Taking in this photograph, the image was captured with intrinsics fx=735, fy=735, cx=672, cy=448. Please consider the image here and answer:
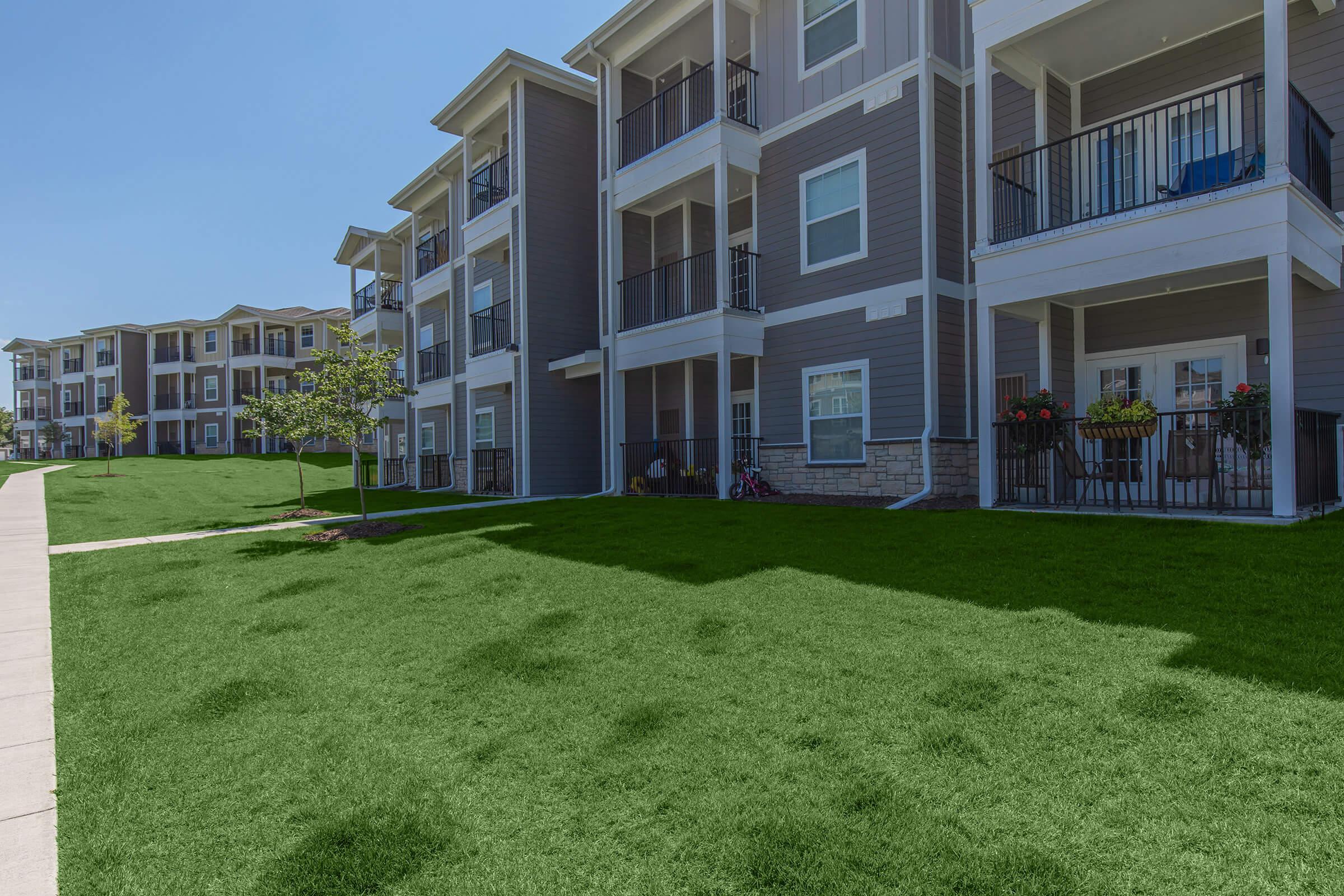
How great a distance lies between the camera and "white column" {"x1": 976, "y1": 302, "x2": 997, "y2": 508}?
945 cm

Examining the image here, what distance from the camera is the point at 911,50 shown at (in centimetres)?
1136

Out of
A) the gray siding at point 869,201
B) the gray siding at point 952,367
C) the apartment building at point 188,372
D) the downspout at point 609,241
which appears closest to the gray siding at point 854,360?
the gray siding at point 952,367

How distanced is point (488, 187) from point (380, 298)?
388 inches

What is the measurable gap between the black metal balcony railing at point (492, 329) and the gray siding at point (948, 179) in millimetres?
10367

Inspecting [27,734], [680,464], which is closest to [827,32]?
[680,464]

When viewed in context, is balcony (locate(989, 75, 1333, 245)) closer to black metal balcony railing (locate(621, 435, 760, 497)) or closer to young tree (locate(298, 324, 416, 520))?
black metal balcony railing (locate(621, 435, 760, 497))

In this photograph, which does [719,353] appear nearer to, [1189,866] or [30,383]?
[1189,866]

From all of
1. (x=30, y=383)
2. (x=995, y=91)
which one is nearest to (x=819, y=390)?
(x=995, y=91)

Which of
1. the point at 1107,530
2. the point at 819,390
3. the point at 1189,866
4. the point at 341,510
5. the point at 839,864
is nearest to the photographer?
the point at 1189,866

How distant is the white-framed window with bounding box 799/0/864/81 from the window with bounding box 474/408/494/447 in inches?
480

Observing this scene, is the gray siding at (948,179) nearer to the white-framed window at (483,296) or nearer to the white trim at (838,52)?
the white trim at (838,52)

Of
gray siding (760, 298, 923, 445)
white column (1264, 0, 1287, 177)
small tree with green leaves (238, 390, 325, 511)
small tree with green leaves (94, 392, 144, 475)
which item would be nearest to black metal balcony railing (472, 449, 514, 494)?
small tree with green leaves (238, 390, 325, 511)

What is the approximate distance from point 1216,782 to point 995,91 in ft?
37.1

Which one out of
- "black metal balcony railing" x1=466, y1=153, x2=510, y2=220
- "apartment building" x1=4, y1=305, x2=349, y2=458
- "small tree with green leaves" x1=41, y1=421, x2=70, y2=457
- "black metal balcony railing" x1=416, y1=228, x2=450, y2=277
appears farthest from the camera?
"small tree with green leaves" x1=41, y1=421, x2=70, y2=457
